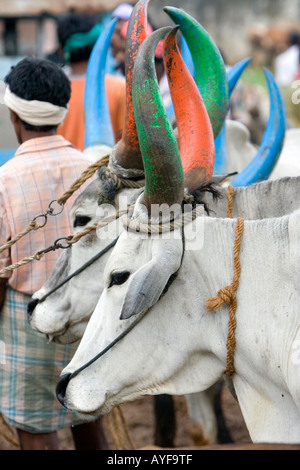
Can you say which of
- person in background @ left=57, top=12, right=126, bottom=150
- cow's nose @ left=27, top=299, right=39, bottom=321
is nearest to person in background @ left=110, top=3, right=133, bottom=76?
person in background @ left=57, top=12, right=126, bottom=150

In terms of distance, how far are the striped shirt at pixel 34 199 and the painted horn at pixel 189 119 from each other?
0.98 meters

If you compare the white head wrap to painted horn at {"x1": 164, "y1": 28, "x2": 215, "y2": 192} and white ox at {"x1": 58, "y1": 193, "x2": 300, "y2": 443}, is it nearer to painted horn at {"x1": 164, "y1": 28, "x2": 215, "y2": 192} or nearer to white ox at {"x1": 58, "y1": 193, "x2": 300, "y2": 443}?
painted horn at {"x1": 164, "y1": 28, "x2": 215, "y2": 192}

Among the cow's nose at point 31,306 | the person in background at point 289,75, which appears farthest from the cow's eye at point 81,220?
the person in background at point 289,75

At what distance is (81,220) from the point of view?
319 centimetres

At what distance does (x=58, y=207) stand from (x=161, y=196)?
1186 mm

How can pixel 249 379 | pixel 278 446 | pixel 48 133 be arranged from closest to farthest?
1. pixel 278 446
2. pixel 249 379
3. pixel 48 133

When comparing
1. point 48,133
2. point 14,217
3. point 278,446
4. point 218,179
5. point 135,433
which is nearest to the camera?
point 278,446

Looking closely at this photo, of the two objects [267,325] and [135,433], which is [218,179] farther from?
[135,433]

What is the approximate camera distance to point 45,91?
342 cm

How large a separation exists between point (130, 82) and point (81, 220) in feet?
2.29

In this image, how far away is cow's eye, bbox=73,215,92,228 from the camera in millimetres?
3168

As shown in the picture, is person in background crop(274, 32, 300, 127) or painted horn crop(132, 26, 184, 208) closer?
painted horn crop(132, 26, 184, 208)

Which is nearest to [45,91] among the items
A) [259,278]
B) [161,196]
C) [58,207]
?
[58,207]

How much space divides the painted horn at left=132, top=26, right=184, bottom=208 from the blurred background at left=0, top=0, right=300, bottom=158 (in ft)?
15.0
